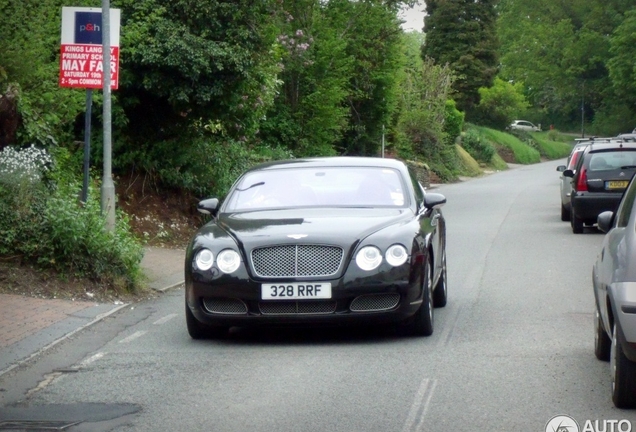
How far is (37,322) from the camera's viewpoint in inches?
418

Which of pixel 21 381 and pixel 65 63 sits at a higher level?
pixel 65 63

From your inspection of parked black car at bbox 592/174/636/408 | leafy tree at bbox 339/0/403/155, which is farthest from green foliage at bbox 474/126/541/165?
parked black car at bbox 592/174/636/408

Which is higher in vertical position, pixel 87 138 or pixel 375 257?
pixel 87 138

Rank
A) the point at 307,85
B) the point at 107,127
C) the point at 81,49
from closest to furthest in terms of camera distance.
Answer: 1. the point at 81,49
2. the point at 107,127
3. the point at 307,85

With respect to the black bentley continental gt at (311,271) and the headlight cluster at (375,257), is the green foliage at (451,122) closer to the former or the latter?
the black bentley continental gt at (311,271)

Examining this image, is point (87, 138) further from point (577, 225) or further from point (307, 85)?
point (307, 85)

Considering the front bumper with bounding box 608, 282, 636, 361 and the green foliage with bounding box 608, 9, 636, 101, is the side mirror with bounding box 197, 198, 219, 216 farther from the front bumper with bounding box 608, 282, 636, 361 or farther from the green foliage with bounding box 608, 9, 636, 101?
the green foliage with bounding box 608, 9, 636, 101

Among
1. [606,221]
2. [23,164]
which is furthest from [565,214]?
[606,221]

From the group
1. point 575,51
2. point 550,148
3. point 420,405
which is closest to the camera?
point 420,405

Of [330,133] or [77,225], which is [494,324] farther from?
[330,133]

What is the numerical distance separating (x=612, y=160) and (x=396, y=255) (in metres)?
13.6

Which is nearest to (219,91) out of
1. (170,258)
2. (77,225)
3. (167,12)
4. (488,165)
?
(167,12)

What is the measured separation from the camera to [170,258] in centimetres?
1656

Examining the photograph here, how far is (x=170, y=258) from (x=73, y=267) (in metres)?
4.14
